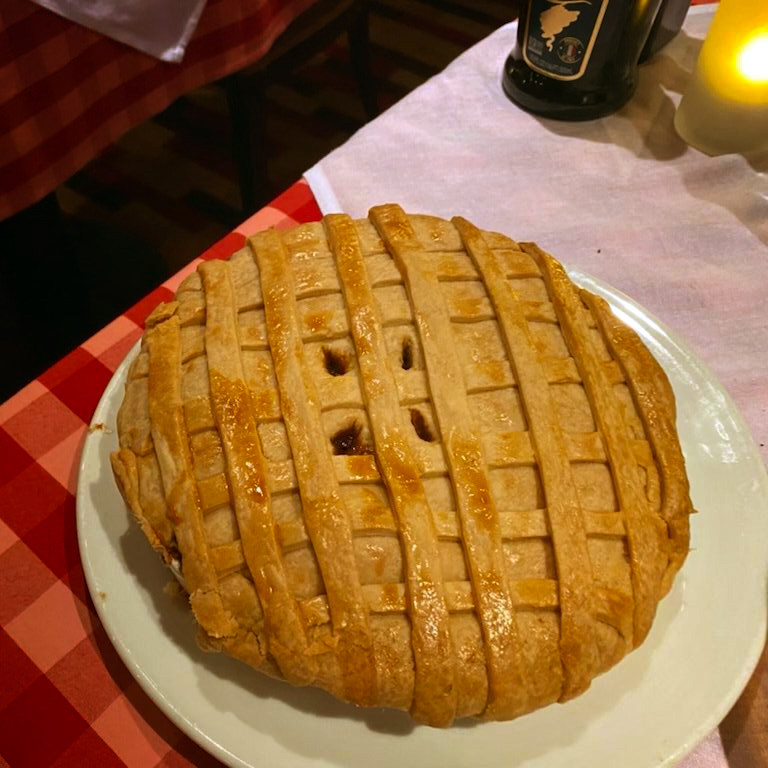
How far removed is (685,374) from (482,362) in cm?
32

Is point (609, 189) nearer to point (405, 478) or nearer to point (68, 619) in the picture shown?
point (405, 478)

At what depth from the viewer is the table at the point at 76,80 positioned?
118cm

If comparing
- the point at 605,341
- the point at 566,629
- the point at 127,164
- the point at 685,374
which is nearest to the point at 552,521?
the point at 566,629

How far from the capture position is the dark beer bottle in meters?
1.14

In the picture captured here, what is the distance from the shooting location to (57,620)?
31.8 inches

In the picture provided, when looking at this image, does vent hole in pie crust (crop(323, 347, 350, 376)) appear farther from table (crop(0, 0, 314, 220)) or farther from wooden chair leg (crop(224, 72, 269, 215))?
wooden chair leg (crop(224, 72, 269, 215))

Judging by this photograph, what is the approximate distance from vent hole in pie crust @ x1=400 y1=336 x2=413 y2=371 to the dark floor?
40.5 inches

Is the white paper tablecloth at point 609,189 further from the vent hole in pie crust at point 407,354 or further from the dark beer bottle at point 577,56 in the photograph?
the vent hole in pie crust at point 407,354

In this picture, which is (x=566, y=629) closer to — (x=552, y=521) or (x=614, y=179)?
(x=552, y=521)

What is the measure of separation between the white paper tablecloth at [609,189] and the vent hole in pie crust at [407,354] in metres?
0.48

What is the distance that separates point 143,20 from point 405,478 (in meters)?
1.02

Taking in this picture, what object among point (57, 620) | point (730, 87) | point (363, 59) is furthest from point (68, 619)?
point (363, 59)

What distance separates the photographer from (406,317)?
0.78 m

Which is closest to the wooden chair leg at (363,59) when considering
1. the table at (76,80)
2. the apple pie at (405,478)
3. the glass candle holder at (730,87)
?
the table at (76,80)
